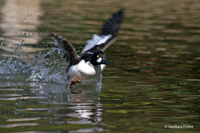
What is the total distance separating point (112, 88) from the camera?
326 inches

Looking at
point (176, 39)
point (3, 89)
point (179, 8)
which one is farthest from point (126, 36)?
point (179, 8)

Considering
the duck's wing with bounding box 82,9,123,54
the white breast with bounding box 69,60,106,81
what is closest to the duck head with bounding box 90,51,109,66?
the white breast with bounding box 69,60,106,81

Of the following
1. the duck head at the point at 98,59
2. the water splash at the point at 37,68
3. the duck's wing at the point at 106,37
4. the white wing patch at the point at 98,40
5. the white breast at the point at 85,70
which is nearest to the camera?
the duck head at the point at 98,59

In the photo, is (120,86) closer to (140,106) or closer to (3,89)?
(140,106)

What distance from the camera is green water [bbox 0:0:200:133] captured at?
5.74 m

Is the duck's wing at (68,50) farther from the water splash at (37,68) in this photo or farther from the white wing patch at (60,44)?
the water splash at (37,68)

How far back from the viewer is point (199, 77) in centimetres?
935

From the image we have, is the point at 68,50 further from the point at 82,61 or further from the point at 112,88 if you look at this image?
the point at 112,88

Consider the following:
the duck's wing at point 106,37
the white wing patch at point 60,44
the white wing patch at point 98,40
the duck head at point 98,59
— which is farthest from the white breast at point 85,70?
the white wing patch at point 98,40

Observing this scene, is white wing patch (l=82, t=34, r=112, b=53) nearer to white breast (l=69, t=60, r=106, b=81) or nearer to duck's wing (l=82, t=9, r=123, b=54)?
duck's wing (l=82, t=9, r=123, b=54)

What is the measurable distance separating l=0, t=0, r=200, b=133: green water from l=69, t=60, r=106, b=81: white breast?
1.03 feet

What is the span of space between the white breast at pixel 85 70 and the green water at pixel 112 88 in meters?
0.31

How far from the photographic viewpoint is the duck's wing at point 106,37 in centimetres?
973

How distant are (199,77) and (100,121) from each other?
4463mm
